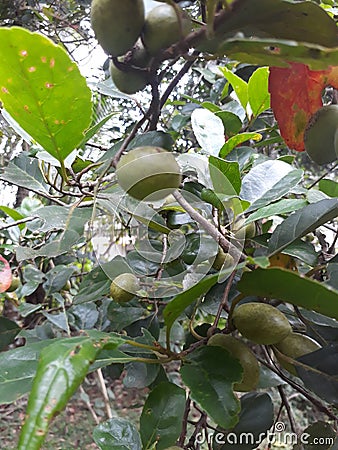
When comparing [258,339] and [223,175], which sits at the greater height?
[223,175]

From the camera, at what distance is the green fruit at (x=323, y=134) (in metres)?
0.50

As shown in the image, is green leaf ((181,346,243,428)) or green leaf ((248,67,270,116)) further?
green leaf ((248,67,270,116))

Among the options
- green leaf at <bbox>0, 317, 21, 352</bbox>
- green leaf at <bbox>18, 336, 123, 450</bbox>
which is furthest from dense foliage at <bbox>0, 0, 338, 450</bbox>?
green leaf at <bbox>0, 317, 21, 352</bbox>

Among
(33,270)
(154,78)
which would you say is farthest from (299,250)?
(33,270)

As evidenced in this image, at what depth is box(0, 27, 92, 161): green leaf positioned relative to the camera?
42 cm

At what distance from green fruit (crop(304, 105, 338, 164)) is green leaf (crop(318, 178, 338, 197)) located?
10.2 inches

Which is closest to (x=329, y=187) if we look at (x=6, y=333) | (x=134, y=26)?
(x=134, y=26)

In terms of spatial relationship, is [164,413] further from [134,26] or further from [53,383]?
[134,26]

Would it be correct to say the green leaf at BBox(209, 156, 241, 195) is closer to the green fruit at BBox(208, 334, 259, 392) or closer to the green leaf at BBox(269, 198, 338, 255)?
the green leaf at BBox(269, 198, 338, 255)

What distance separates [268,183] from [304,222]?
12cm

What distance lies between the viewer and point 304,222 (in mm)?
550

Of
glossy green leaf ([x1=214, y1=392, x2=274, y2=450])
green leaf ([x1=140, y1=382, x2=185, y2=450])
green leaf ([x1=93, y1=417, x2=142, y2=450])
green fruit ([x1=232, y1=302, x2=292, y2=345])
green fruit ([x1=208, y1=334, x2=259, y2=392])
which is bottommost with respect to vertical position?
glossy green leaf ([x1=214, y1=392, x2=274, y2=450])

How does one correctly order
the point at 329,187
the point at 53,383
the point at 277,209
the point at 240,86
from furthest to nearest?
the point at 240,86 < the point at 329,187 < the point at 277,209 < the point at 53,383

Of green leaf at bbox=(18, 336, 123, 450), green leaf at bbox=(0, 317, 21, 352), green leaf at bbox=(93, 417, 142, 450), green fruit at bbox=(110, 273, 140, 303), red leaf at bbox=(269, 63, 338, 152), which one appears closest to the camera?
green leaf at bbox=(18, 336, 123, 450)
